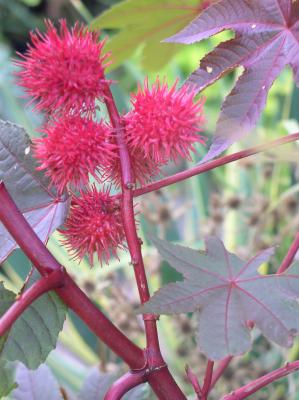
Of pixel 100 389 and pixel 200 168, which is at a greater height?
pixel 200 168

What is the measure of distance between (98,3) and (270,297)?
125 inches

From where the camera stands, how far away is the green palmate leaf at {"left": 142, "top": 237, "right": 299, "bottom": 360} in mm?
418

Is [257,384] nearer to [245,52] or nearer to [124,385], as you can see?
[124,385]

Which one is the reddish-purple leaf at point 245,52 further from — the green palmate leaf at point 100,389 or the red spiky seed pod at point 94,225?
the green palmate leaf at point 100,389

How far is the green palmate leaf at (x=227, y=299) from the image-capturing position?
0.42 metres

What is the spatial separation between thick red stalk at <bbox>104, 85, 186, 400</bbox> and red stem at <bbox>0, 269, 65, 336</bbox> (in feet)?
0.17

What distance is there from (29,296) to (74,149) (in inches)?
4.9

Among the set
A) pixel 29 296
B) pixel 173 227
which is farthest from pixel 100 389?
pixel 173 227

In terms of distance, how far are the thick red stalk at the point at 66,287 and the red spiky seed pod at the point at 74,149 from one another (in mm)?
53

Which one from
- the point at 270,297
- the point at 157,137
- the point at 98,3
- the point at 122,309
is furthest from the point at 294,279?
the point at 98,3

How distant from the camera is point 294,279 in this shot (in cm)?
46

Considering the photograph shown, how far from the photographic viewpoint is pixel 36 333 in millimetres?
477

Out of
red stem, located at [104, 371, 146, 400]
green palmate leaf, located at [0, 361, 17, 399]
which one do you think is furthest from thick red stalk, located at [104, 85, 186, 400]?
green palmate leaf, located at [0, 361, 17, 399]

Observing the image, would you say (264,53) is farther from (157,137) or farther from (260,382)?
(260,382)
